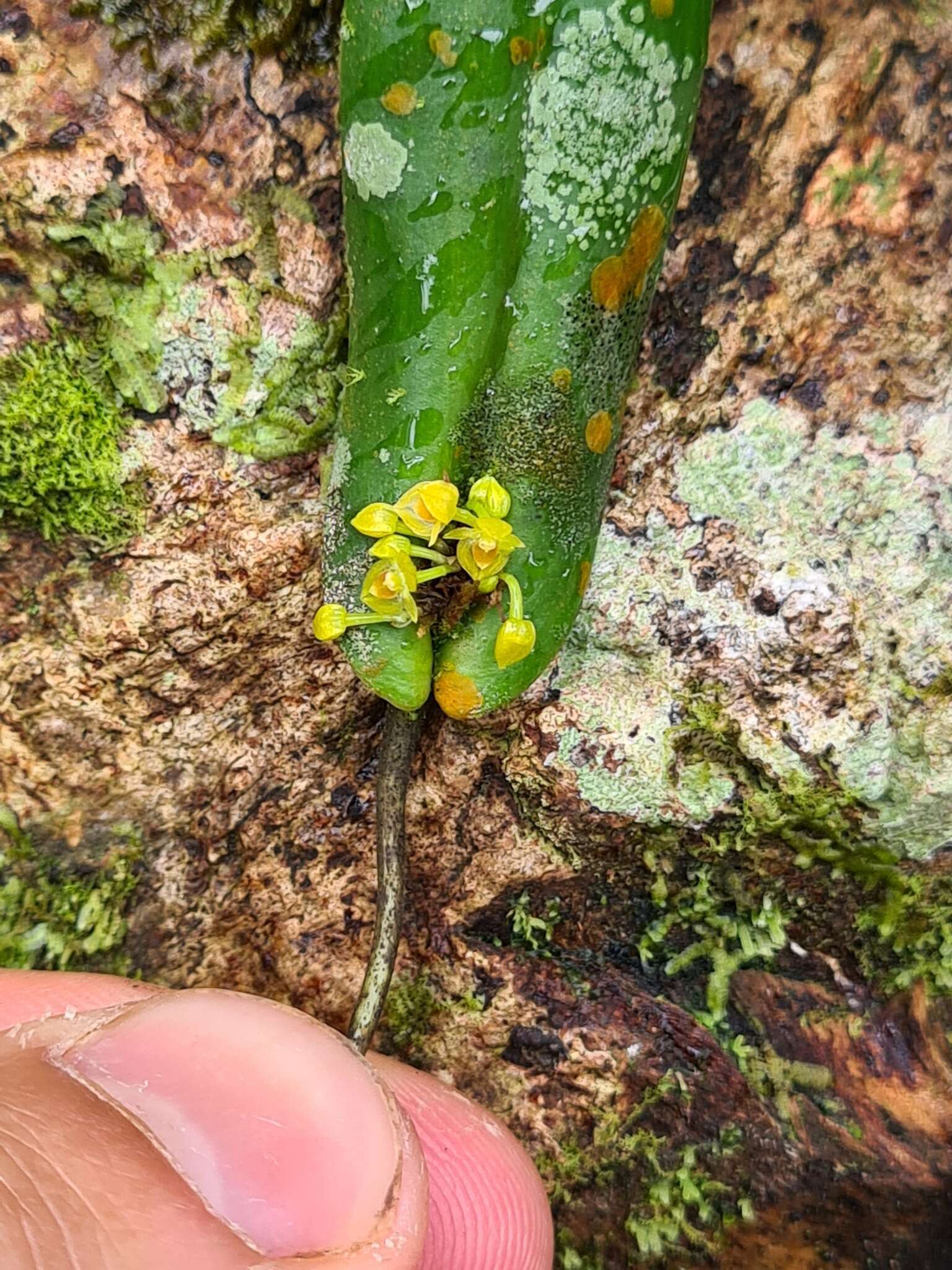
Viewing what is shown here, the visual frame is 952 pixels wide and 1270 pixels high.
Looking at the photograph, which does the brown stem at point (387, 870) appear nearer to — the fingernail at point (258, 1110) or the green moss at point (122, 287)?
the fingernail at point (258, 1110)

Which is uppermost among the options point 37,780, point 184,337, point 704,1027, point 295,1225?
point 184,337

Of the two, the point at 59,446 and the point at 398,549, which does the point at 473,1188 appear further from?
the point at 59,446

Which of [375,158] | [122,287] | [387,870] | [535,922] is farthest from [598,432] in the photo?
[535,922]

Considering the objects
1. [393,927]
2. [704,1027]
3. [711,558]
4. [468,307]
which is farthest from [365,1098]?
[468,307]

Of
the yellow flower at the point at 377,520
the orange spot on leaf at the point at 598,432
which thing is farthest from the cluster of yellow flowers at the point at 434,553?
the orange spot on leaf at the point at 598,432

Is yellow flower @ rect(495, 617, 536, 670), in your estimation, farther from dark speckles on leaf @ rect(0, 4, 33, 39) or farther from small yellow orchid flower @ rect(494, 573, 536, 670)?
dark speckles on leaf @ rect(0, 4, 33, 39)

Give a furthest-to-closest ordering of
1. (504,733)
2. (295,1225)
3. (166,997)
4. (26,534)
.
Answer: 1. (504,733)
2. (26,534)
3. (166,997)
4. (295,1225)

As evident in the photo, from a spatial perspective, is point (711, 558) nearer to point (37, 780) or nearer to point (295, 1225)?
point (295, 1225)
